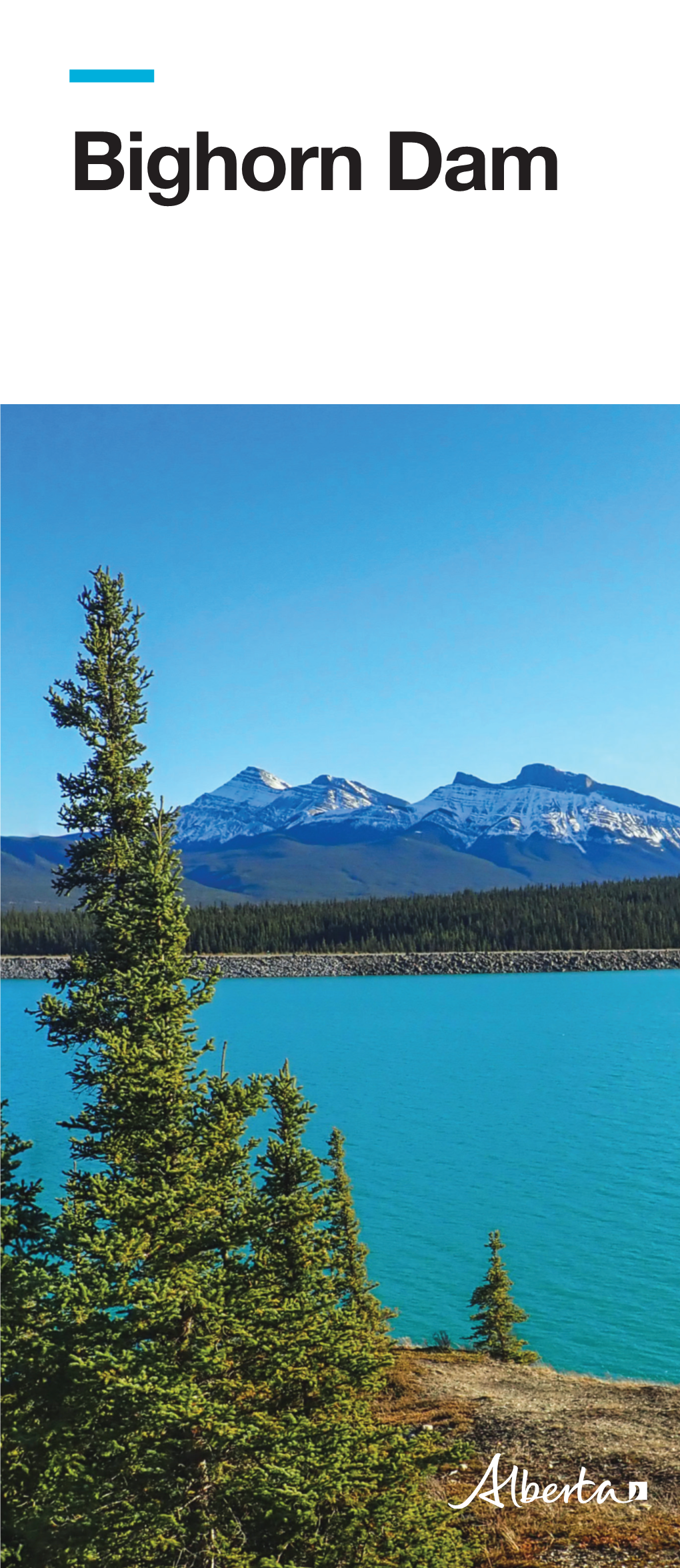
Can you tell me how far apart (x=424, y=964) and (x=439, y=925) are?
13.6m

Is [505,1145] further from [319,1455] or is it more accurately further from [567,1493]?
[319,1455]

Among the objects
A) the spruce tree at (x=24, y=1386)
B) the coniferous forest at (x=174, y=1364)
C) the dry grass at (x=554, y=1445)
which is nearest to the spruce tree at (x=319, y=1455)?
the coniferous forest at (x=174, y=1364)

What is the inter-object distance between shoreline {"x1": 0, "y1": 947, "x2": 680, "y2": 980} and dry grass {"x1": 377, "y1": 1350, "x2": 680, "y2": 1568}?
375 feet

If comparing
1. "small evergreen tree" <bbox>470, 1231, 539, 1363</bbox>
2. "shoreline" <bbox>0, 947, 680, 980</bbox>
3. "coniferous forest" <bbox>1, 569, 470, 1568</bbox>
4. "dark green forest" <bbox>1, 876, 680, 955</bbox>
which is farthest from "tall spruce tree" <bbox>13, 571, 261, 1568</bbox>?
"dark green forest" <bbox>1, 876, 680, 955</bbox>

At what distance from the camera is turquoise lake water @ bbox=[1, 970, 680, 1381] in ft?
77.0

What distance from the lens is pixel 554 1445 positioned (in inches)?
505

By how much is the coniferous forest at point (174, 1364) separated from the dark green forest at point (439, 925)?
5165 inches

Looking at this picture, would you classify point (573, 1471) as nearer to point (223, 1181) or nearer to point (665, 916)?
point (223, 1181)

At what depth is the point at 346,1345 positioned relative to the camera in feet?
26.8

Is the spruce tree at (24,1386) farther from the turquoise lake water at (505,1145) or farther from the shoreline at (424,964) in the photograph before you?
the shoreline at (424,964)

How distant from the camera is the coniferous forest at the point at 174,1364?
6.82 metres

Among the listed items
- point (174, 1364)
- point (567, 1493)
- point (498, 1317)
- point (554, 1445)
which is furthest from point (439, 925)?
point (174, 1364)

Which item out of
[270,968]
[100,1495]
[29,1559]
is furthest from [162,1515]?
[270,968]

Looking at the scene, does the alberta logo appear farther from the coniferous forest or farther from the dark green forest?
the dark green forest
